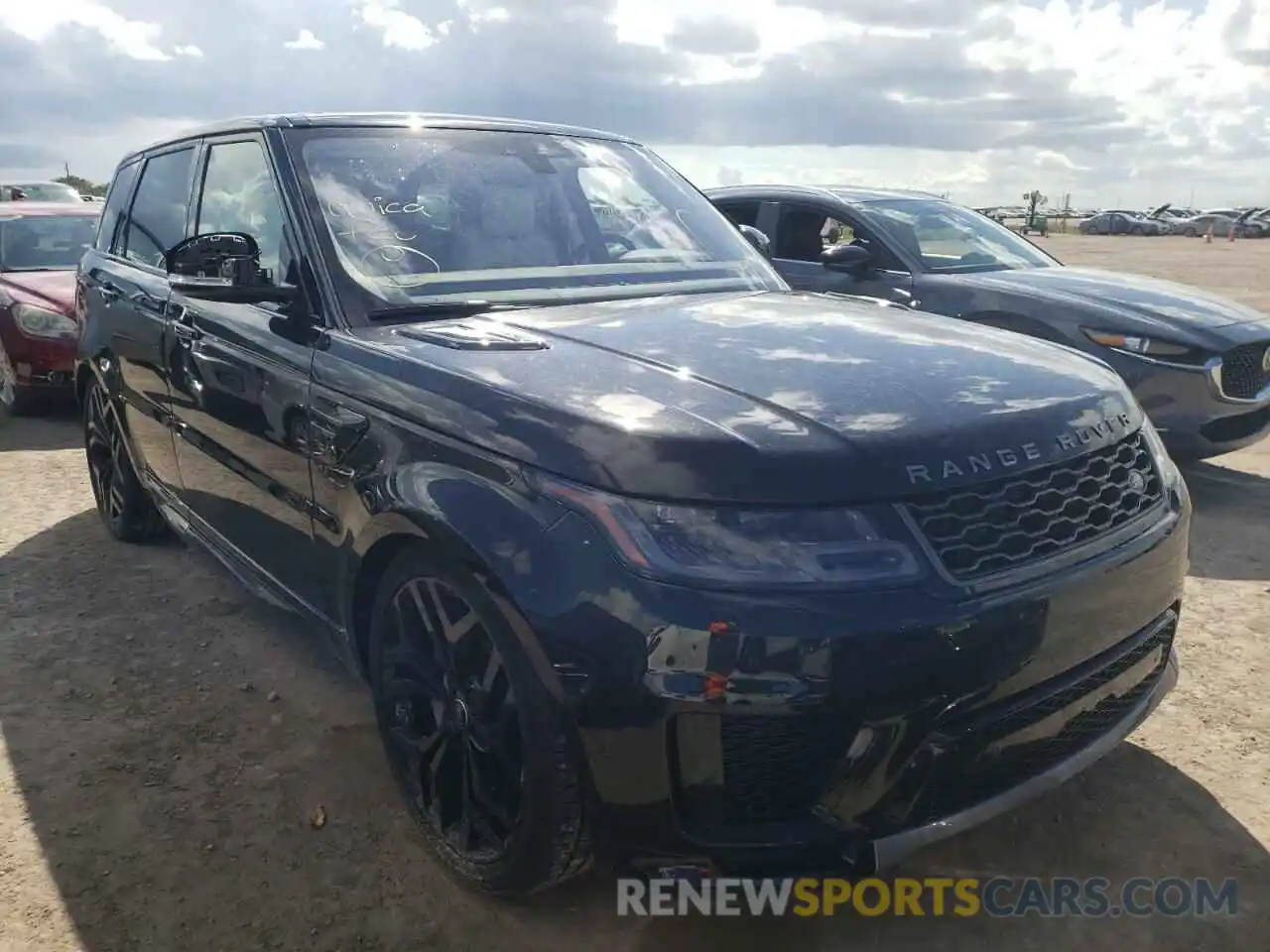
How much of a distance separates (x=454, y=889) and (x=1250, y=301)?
54.3ft

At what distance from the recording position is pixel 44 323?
7.70 meters

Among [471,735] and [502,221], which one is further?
[502,221]

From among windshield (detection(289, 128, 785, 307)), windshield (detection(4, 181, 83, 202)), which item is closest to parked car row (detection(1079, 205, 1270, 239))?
windshield (detection(4, 181, 83, 202))

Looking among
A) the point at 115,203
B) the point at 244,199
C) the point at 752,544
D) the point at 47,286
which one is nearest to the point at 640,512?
the point at 752,544

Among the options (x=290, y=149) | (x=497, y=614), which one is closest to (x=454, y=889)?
(x=497, y=614)

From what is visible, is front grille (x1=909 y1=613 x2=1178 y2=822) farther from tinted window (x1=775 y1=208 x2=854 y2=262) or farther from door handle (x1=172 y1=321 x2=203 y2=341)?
tinted window (x1=775 y1=208 x2=854 y2=262)

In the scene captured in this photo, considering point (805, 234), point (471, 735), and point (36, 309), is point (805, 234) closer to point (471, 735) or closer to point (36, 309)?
point (471, 735)

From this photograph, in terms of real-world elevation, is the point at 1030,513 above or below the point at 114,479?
above

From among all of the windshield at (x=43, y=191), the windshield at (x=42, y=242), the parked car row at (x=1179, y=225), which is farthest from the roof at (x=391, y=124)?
the parked car row at (x=1179, y=225)

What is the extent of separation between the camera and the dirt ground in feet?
7.88

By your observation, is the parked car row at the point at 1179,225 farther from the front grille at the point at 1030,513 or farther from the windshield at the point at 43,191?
the front grille at the point at 1030,513

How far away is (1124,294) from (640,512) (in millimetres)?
4845

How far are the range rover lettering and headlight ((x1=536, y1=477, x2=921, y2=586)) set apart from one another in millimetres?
3983

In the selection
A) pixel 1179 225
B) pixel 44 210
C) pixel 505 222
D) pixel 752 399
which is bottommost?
pixel 1179 225
